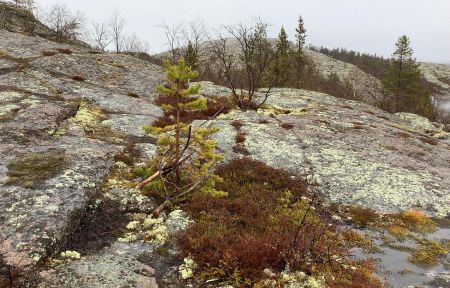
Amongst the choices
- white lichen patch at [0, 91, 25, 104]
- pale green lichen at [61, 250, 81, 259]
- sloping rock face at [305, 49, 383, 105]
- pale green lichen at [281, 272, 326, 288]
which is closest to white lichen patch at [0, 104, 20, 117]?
white lichen patch at [0, 91, 25, 104]

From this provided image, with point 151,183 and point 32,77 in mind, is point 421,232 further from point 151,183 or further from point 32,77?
point 32,77

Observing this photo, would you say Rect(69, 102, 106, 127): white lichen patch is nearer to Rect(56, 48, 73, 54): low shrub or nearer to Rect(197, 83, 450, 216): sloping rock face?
Rect(197, 83, 450, 216): sloping rock face

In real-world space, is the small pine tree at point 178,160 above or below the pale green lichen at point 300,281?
above

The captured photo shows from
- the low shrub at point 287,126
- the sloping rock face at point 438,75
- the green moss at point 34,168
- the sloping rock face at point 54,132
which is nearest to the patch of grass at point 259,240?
the sloping rock face at point 54,132

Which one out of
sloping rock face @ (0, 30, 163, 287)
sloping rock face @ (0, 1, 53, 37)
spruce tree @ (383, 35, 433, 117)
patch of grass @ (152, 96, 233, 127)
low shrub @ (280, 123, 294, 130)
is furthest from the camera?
spruce tree @ (383, 35, 433, 117)

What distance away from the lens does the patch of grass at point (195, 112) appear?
14.5m

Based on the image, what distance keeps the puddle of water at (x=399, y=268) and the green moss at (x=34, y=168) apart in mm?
7065

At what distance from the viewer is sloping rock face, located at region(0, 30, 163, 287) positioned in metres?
6.54

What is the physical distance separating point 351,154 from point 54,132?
33.2 feet

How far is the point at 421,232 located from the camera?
933cm

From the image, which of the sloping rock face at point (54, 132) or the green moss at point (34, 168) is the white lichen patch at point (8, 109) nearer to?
the sloping rock face at point (54, 132)

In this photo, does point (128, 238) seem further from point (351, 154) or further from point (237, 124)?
point (351, 154)

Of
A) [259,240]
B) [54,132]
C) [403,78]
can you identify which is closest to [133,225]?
[259,240]

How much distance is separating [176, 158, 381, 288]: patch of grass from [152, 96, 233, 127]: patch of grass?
5.18m
